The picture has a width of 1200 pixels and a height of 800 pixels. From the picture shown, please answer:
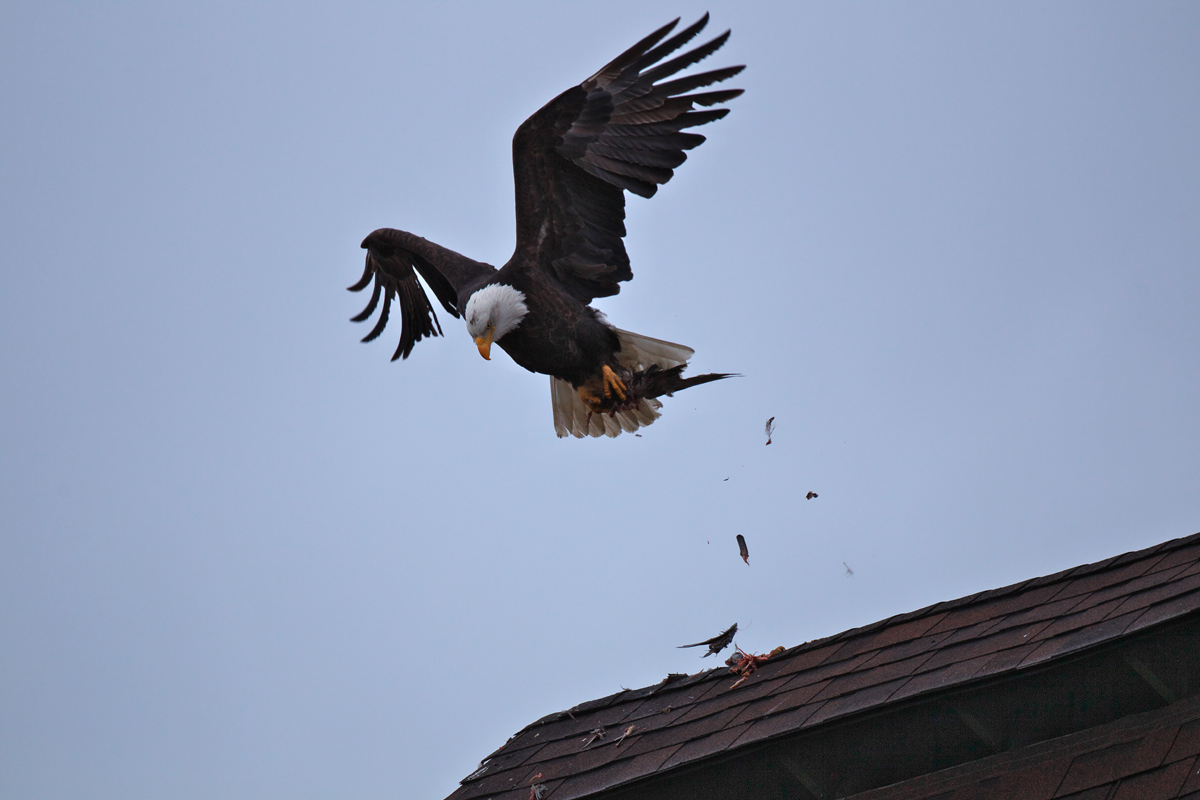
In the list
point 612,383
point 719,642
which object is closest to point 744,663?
point 719,642

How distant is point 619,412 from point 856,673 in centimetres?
281

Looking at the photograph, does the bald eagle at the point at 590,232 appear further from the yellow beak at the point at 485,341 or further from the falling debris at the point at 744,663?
the falling debris at the point at 744,663

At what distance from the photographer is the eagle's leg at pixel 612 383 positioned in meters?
5.07

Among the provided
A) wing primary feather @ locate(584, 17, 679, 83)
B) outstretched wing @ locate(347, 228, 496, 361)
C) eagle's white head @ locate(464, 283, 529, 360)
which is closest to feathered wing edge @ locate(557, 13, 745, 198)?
wing primary feather @ locate(584, 17, 679, 83)

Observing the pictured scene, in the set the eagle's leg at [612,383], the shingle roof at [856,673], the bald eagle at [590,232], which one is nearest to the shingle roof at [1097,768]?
the shingle roof at [856,673]

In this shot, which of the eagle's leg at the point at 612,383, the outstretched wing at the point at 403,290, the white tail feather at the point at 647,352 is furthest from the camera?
the outstretched wing at the point at 403,290

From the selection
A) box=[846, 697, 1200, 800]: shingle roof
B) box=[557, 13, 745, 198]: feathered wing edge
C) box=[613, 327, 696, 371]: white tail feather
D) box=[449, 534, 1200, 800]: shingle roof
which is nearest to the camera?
box=[846, 697, 1200, 800]: shingle roof

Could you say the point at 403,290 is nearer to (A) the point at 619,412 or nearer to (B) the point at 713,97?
(A) the point at 619,412

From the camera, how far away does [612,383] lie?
5.06 meters

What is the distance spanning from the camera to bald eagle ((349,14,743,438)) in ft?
14.6

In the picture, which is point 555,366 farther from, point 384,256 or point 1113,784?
point 1113,784

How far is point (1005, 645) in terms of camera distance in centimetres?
274

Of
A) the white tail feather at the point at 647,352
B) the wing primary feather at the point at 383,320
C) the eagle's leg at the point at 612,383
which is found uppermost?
the wing primary feather at the point at 383,320

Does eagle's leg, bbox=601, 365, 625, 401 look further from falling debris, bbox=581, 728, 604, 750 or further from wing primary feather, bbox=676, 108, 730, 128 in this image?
falling debris, bbox=581, 728, 604, 750
